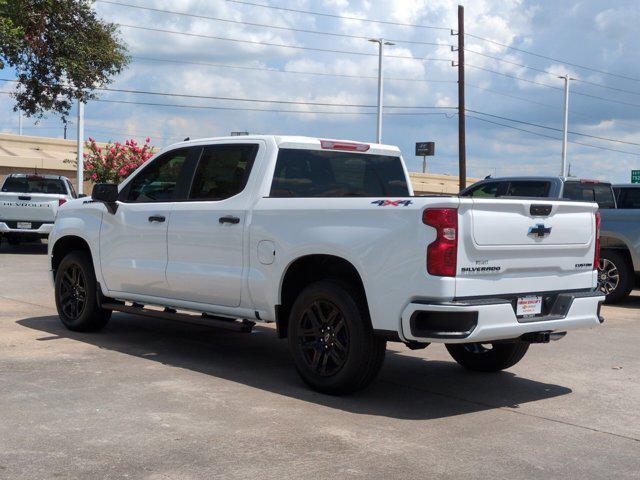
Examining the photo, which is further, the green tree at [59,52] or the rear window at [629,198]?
the green tree at [59,52]

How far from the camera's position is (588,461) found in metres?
5.16

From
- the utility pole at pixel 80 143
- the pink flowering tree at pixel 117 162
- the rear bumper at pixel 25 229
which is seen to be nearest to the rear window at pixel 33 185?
the rear bumper at pixel 25 229

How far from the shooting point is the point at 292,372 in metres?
7.53

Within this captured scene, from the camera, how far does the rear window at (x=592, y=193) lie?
13.0 metres

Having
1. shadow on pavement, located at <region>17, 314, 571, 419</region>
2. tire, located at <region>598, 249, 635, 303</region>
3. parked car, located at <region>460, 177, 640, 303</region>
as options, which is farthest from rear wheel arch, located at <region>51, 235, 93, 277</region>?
tire, located at <region>598, 249, 635, 303</region>

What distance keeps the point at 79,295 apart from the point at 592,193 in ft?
26.5

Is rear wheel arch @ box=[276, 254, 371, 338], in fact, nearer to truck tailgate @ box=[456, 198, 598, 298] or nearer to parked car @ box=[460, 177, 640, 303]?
truck tailgate @ box=[456, 198, 598, 298]

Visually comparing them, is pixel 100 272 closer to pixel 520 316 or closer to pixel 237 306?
pixel 237 306

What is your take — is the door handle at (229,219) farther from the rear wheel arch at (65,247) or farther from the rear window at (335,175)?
the rear wheel arch at (65,247)

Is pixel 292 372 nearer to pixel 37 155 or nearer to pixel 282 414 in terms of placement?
pixel 282 414

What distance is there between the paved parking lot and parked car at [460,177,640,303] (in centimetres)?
401

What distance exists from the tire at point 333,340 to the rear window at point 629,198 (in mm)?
9017

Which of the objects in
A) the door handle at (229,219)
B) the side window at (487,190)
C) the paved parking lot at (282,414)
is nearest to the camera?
the paved parking lot at (282,414)

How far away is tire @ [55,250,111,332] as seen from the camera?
8.95 meters
